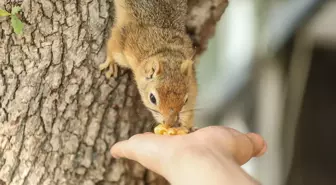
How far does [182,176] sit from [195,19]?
688 mm

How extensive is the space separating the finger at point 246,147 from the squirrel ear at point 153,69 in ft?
0.86

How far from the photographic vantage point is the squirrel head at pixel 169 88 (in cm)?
128

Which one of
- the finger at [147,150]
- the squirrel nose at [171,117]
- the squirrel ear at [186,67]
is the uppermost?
the squirrel ear at [186,67]

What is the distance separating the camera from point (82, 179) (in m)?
1.41

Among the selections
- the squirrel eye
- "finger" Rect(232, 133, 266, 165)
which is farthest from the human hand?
the squirrel eye

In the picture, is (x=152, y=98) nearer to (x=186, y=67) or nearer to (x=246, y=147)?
(x=186, y=67)

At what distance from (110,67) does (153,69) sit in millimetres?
121

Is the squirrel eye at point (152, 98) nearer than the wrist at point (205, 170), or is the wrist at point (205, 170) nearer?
the wrist at point (205, 170)

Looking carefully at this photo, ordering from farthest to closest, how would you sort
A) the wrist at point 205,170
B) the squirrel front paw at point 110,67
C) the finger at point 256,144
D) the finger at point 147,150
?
the squirrel front paw at point 110,67 → the finger at point 256,144 → the finger at point 147,150 → the wrist at point 205,170

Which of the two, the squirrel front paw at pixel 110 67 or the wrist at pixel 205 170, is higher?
the squirrel front paw at pixel 110 67

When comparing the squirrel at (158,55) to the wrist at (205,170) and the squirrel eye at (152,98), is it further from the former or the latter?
the wrist at (205,170)

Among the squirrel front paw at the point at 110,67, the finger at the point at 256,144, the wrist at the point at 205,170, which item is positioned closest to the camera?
the wrist at the point at 205,170

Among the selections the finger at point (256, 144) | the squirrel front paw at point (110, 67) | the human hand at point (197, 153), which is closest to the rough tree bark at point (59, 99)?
the squirrel front paw at point (110, 67)

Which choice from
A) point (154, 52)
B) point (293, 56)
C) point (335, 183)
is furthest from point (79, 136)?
point (335, 183)
